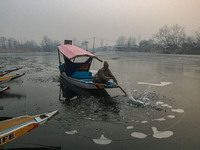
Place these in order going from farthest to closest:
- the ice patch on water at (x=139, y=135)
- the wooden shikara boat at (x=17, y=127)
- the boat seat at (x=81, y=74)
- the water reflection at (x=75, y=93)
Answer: the boat seat at (x=81, y=74), the water reflection at (x=75, y=93), the ice patch on water at (x=139, y=135), the wooden shikara boat at (x=17, y=127)

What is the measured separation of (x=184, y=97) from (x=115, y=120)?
429cm

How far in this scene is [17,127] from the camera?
364cm

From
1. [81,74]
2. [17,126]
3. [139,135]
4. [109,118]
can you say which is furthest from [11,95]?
[139,135]

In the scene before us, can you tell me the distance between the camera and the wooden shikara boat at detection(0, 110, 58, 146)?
3.08 meters

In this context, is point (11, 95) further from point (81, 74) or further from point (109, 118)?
point (109, 118)

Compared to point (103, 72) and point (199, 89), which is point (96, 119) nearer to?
point (103, 72)

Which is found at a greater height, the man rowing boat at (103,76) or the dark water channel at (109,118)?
the man rowing boat at (103,76)

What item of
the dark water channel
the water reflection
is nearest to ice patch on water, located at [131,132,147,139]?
the dark water channel

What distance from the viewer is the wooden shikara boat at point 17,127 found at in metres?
3.08

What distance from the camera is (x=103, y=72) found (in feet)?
25.6

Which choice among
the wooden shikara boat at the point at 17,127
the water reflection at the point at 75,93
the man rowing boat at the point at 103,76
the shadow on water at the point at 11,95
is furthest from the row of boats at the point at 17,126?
the man rowing boat at the point at 103,76

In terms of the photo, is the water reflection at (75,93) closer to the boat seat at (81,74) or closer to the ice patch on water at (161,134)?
the boat seat at (81,74)

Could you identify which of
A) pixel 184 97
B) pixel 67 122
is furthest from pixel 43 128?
pixel 184 97

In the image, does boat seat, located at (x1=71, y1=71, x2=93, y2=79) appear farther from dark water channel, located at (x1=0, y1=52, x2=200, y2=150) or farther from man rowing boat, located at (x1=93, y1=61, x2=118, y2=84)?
man rowing boat, located at (x1=93, y1=61, x2=118, y2=84)
